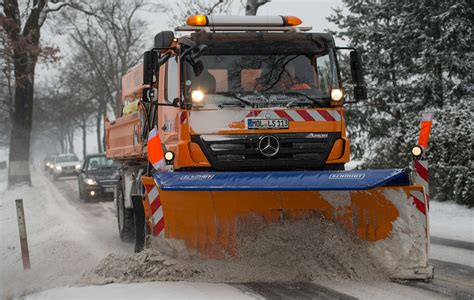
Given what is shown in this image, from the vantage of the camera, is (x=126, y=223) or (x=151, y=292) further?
(x=126, y=223)

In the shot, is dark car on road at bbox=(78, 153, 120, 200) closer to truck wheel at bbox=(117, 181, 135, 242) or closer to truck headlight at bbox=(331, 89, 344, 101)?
truck wheel at bbox=(117, 181, 135, 242)

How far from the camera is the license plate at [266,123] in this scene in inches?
285

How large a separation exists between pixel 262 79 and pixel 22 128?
22293 millimetres

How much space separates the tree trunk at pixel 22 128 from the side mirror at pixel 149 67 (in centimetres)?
1899

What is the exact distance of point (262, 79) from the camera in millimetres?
7570

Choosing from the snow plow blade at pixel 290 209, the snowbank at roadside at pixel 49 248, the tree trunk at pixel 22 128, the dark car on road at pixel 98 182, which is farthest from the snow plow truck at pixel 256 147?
the tree trunk at pixel 22 128

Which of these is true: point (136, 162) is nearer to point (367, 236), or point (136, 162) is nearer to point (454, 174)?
point (367, 236)

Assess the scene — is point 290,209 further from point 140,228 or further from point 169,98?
point 169,98

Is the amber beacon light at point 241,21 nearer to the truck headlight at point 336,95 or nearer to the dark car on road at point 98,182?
the truck headlight at point 336,95

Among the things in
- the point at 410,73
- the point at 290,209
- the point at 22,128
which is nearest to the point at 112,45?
the point at 22,128

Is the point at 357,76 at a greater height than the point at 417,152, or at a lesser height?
greater

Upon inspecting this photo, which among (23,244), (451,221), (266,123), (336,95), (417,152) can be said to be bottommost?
(451,221)

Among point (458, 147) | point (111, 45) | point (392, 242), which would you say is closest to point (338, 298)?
point (392, 242)

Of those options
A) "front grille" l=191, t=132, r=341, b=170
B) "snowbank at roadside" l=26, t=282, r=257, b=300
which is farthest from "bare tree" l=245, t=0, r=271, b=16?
"snowbank at roadside" l=26, t=282, r=257, b=300
